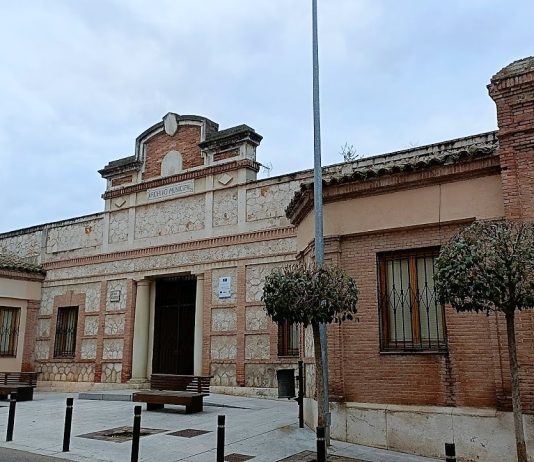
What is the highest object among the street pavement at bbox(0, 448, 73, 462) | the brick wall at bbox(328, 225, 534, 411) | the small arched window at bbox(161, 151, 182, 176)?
the small arched window at bbox(161, 151, 182, 176)

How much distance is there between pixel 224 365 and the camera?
16016 millimetres

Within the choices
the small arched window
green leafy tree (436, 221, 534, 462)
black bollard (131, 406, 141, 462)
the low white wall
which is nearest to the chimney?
green leafy tree (436, 221, 534, 462)

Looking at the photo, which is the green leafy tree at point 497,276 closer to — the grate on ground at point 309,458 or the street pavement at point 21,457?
the grate on ground at point 309,458

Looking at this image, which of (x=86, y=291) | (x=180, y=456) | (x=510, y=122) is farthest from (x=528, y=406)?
(x=86, y=291)

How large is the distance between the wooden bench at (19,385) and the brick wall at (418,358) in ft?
32.9

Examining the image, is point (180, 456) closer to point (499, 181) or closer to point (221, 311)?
point (499, 181)

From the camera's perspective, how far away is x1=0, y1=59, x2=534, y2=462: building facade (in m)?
8.55

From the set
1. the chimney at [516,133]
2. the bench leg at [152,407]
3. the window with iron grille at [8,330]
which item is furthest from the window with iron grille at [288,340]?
the window with iron grille at [8,330]

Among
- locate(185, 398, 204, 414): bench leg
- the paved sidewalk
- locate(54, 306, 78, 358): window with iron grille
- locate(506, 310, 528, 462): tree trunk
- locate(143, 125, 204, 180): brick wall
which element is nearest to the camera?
locate(506, 310, 528, 462): tree trunk

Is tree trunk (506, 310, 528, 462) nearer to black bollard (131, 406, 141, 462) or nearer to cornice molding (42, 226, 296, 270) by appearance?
black bollard (131, 406, 141, 462)

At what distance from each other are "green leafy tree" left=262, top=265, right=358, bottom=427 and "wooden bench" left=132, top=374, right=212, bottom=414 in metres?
4.86

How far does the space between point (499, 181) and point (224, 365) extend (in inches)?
388

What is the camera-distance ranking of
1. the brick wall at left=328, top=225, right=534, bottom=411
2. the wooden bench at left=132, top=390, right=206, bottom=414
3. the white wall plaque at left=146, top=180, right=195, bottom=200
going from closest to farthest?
the brick wall at left=328, top=225, right=534, bottom=411 → the wooden bench at left=132, top=390, right=206, bottom=414 → the white wall plaque at left=146, top=180, right=195, bottom=200

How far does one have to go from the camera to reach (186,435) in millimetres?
9867
